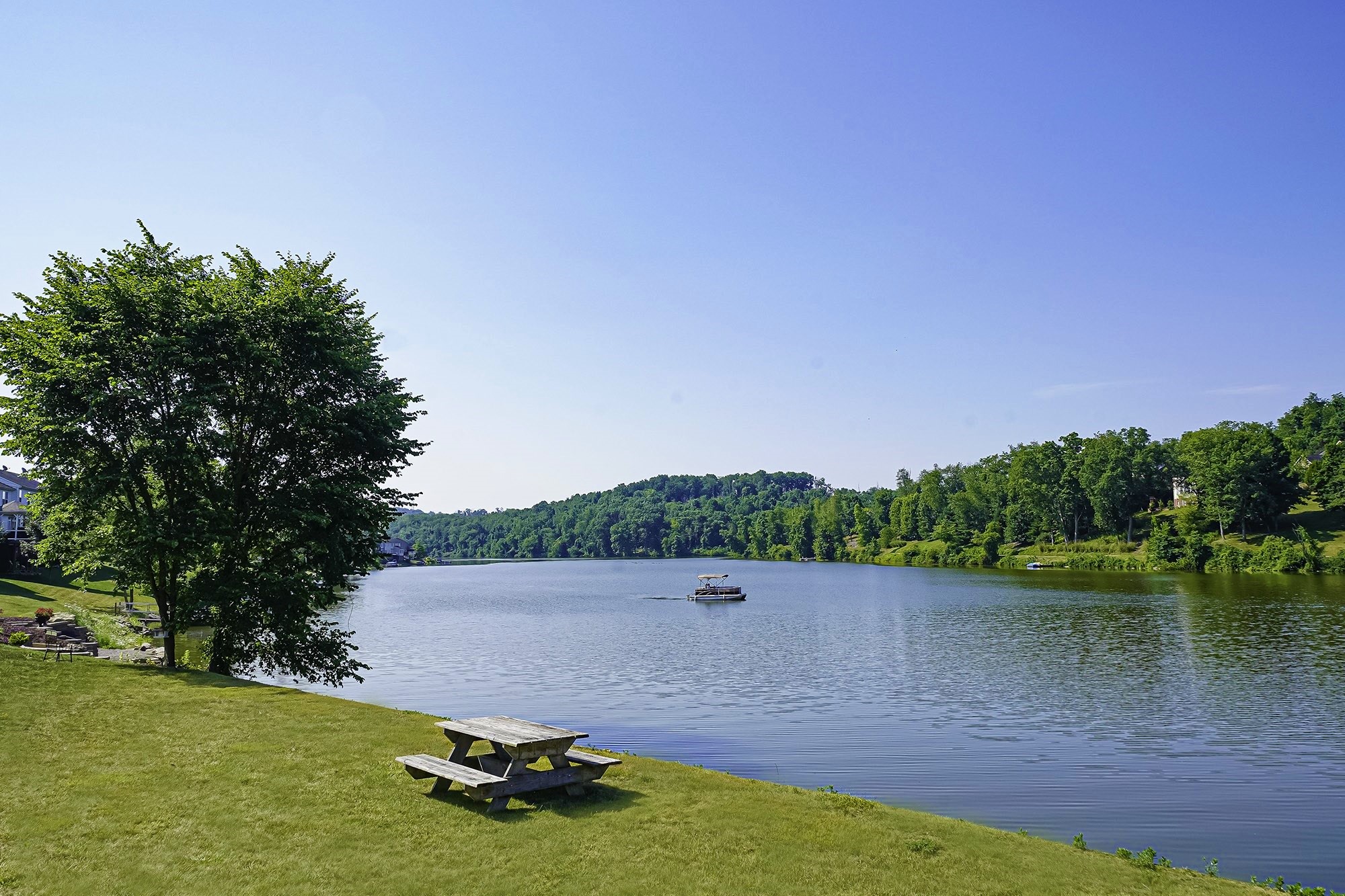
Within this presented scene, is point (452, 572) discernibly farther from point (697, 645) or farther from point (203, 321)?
point (203, 321)

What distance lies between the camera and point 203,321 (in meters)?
26.1

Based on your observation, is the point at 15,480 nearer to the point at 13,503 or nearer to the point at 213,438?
the point at 13,503

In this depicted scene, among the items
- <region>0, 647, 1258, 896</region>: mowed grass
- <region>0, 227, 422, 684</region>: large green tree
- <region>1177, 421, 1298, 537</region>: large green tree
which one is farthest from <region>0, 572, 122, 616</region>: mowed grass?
<region>1177, 421, 1298, 537</region>: large green tree

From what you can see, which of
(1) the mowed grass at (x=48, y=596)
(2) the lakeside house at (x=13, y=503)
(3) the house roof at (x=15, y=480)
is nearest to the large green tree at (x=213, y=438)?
(1) the mowed grass at (x=48, y=596)

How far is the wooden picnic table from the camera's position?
12.7 metres

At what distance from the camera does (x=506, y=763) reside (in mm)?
14188

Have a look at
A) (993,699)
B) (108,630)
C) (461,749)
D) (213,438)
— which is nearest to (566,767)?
(461,749)

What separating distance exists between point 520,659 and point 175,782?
32160 millimetres

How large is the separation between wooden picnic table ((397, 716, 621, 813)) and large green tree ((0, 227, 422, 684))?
14.9 metres

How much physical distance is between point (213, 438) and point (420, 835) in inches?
777

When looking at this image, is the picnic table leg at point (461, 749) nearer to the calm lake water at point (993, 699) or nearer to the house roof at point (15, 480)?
the calm lake water at point (993, 699)

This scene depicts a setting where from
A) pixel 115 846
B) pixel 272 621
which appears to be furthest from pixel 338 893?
pixel 272 621

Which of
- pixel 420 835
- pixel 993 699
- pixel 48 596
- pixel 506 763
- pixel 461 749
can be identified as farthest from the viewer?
pixel 48 596

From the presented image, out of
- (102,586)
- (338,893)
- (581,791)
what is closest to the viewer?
(338,893)
